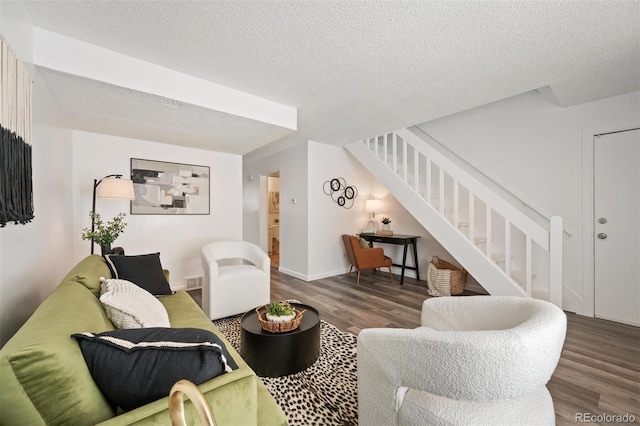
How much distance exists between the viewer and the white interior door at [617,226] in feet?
8.70

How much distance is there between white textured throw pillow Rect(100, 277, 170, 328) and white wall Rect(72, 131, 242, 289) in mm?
2277

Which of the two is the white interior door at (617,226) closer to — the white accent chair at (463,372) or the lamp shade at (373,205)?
the white accent chair at (463,372)

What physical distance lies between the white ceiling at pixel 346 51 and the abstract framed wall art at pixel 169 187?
669mm

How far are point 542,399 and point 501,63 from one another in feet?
7.66

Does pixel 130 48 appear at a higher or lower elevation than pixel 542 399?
higher

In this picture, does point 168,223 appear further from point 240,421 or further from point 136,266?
point 240,421

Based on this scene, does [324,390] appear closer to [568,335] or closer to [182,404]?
[182,404]

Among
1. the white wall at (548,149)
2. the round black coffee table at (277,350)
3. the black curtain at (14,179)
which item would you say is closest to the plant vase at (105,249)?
the black curtain at (14,179)

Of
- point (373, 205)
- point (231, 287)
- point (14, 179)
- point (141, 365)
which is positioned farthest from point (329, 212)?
point (141, 365)

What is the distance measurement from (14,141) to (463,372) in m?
2.11

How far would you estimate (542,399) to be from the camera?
1.04m

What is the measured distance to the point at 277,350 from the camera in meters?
1.81

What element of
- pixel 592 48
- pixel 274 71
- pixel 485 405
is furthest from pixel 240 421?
pixel 592 48

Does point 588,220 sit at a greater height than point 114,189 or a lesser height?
lesser
